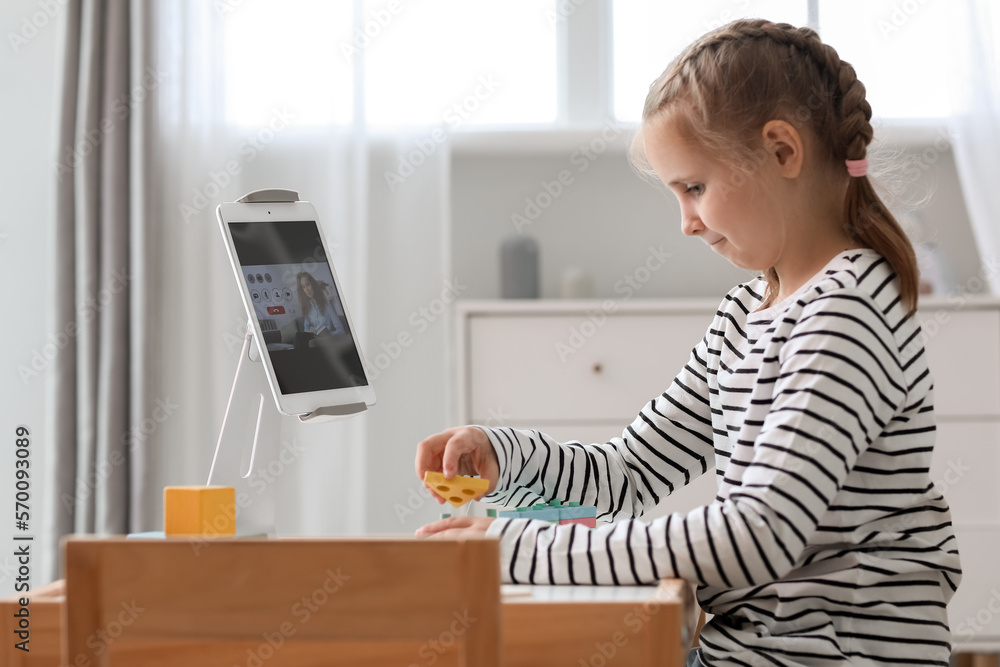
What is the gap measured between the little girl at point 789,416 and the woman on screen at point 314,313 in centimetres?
17

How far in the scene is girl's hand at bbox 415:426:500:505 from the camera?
1039mm

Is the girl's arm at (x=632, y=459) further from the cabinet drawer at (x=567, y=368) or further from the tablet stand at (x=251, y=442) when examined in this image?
Answer: the cabinet drawer at (x=567, y=368)

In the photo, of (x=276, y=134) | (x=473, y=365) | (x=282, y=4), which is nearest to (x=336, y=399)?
(x=473, y=365)

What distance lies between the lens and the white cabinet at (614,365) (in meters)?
2.19

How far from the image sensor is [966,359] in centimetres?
219

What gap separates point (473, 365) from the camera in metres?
2.22

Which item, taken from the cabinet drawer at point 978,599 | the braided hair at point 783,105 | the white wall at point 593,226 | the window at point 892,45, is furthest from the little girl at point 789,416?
the window at point 892,45

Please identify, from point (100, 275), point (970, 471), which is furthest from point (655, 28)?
point (100, 275)

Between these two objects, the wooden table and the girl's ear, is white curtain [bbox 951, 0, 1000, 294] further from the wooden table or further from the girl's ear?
the wooden table

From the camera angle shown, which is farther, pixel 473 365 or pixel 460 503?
pixel 473 365

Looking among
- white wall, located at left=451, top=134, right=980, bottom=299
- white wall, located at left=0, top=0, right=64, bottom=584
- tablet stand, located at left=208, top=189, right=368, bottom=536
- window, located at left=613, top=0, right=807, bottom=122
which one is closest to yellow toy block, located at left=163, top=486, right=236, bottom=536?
tablet stand, located at left=208, top=189, right=368, bottom=536

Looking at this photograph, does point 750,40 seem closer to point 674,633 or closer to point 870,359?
point 870,359

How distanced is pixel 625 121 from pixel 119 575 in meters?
2.14

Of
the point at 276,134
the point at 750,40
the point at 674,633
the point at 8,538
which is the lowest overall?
the point at 8,538
